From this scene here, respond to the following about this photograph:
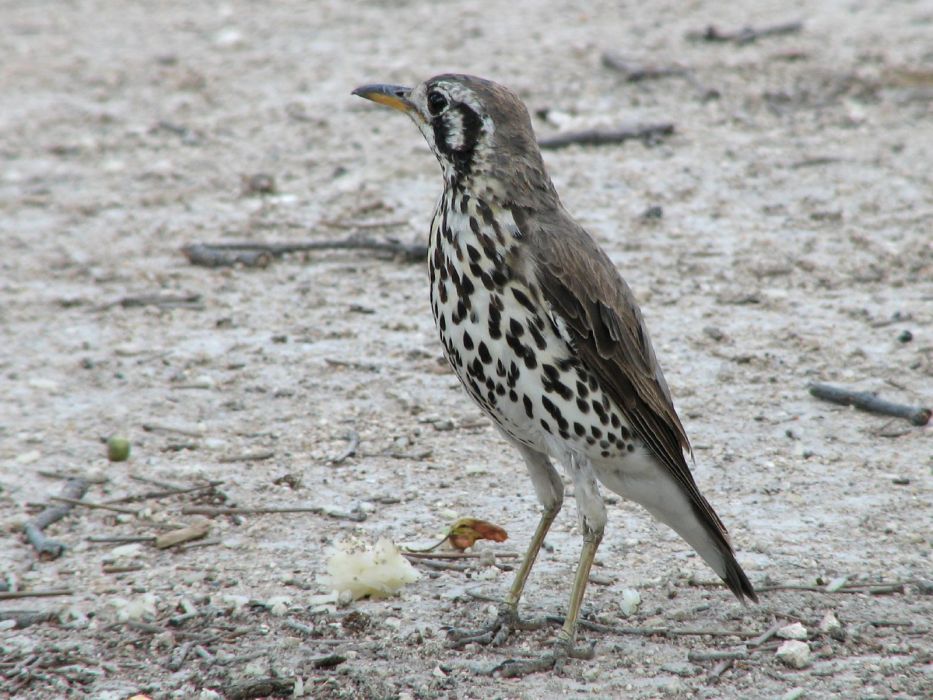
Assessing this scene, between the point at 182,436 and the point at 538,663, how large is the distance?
2.60m

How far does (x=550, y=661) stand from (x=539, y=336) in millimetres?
1165

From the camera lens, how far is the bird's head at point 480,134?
4863mm

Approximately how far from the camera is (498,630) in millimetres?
5082

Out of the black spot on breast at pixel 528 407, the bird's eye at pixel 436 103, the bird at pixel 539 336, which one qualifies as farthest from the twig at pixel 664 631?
the bird's eye at pixel 436 103

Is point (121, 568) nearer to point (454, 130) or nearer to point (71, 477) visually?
point (71, 477)

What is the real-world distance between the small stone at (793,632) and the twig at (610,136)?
19.4 feet

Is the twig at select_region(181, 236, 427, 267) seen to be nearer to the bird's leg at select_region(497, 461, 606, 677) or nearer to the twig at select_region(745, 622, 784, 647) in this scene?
the bird's leg at select_region(497, 461, 606, 677)

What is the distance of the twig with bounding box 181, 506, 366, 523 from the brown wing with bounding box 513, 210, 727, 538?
156cm

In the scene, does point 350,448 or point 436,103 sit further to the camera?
point 350,448

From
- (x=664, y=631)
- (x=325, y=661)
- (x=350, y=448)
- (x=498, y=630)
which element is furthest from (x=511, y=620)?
(x=350, y=448)

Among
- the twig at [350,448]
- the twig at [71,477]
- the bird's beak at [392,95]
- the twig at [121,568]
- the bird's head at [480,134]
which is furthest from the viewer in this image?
the twig at [350,448]

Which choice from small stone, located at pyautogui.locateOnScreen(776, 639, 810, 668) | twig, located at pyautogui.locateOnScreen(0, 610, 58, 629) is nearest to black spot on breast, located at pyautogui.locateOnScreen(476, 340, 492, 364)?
small stone, located at pyautogui.locateOnScreen(776, 639, 810, 668)

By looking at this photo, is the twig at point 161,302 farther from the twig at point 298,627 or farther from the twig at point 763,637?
the twig at point 763,637

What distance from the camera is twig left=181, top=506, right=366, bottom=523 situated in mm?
5977
